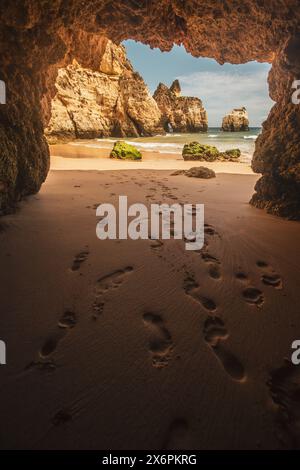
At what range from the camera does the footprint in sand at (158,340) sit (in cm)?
173

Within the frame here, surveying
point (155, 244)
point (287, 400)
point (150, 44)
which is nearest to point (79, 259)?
point (155, 244)

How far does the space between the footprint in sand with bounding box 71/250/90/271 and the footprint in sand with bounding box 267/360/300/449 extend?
1.92 m

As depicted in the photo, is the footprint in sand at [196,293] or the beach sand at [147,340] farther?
the footprint in sand at [196,293]

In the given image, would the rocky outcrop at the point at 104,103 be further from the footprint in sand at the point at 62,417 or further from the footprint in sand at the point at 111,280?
the footprint in sand at the point at 62,417

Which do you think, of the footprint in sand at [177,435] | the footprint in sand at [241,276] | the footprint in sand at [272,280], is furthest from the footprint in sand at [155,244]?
the footprint in sand at [177,435]

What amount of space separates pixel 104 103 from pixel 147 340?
120 feet

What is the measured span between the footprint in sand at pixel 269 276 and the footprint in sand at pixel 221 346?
764 mm

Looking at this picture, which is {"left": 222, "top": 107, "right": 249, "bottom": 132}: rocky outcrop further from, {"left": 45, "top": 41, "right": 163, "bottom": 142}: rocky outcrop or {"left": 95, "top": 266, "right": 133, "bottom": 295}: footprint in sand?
{"left": 95, "top": 266, "right": 133, "bottom": 295}: footprint in sand

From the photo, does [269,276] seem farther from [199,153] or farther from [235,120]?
[235,120]

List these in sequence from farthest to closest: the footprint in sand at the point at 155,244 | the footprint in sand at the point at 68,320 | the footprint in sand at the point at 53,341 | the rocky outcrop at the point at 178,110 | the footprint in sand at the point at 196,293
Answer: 1. the rocky outcrop at the point at 178,110
2. the footprint in sand at the point at 155,244
3. the footprint in sand at the point at 196,293
4. the footprint in sand at the point at 68,320
5. the footprint in sand at the point at 53,341

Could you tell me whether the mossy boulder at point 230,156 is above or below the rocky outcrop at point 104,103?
below

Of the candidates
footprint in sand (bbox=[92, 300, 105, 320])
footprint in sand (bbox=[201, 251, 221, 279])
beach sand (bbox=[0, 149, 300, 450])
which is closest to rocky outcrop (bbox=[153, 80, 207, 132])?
footprint in sand (bbox=[201, 251, 221, 279])

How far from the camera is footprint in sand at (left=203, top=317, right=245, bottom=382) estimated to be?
167cm

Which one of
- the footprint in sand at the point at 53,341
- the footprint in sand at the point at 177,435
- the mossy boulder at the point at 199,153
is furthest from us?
the mossy boulder at the point at 199,153
